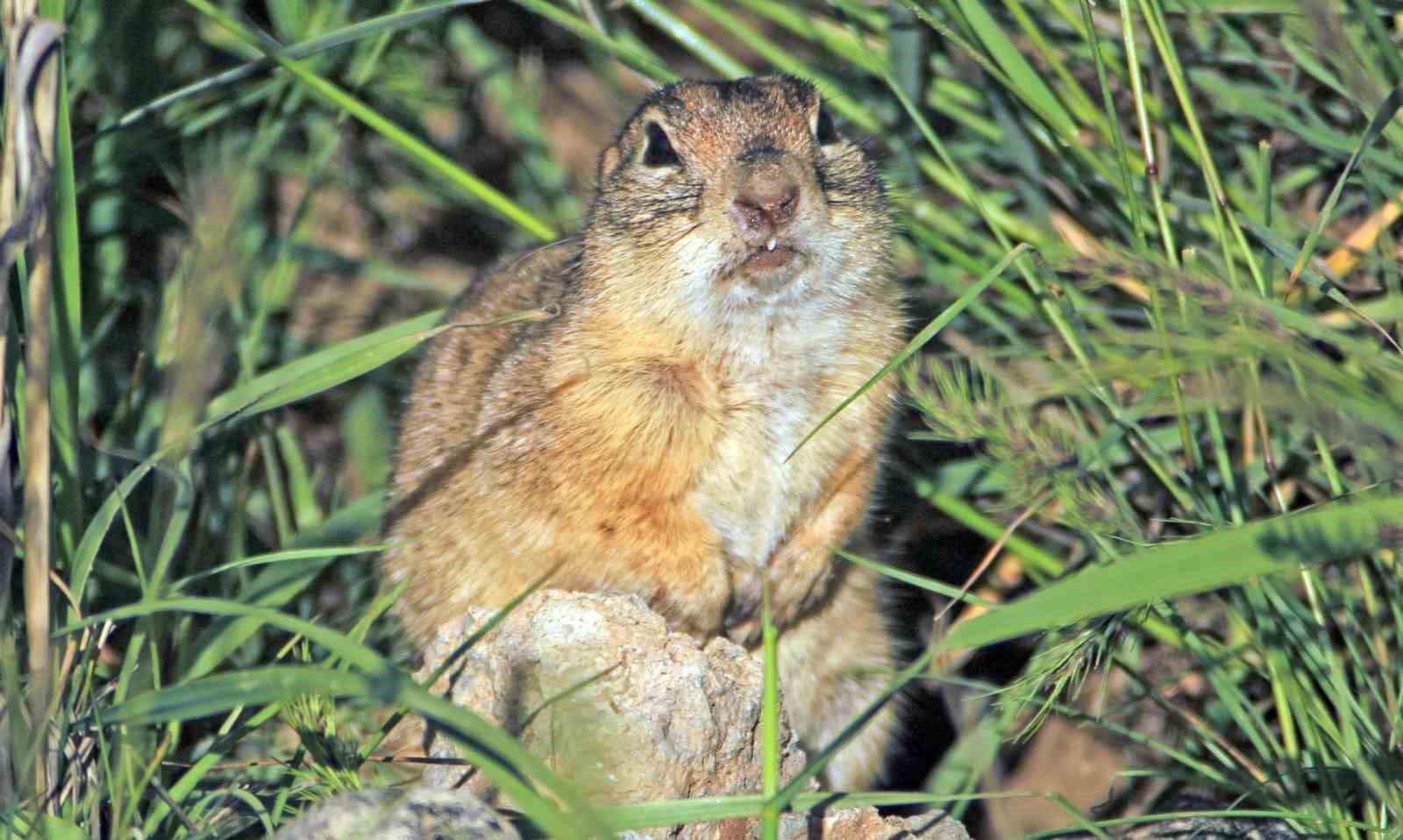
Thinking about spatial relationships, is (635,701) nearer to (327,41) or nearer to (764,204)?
(764,204)

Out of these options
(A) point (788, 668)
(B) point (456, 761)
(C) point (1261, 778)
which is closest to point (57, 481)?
(B) point (456, 761)

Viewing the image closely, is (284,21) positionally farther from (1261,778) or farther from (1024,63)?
(1261,778)

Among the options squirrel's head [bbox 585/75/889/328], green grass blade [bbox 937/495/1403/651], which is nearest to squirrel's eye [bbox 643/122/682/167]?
squirrel's head [bbox 585/75/889/328]

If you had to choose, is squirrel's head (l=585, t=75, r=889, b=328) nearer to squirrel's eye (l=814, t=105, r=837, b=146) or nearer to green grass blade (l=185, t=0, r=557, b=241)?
squirrel's eye (l=814, t=105, r=837, b=146)

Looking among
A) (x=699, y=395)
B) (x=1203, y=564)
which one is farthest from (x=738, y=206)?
(x=1203, y=564)

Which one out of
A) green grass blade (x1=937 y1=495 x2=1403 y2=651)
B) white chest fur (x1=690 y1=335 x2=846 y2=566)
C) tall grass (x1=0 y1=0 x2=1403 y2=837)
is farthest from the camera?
white chest fur (x1=690 y1=335 x2=846 y2=566)
